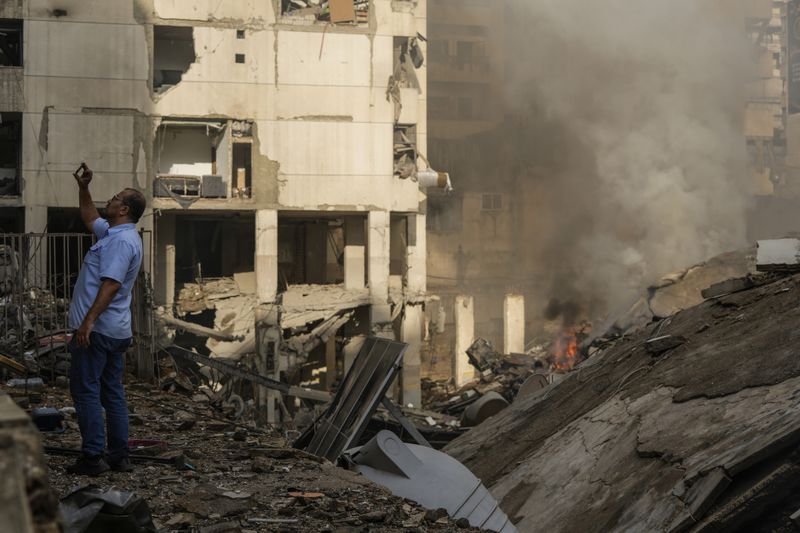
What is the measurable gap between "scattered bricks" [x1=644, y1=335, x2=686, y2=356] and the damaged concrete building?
852 inches

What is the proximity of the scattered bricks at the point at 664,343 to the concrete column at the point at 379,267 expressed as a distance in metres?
24.4

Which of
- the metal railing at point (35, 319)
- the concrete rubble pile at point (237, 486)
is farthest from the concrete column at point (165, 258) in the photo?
the concrete rubble pile at point (237, 486)

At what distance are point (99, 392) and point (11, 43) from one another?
96.6 ft

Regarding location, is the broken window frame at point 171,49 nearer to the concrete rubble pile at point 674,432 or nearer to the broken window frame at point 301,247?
the broken window frame at point 301,247

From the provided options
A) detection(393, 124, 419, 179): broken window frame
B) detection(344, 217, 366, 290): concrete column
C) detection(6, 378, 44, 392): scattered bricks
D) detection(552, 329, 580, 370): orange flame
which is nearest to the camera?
detection(6, 378, 44, 392): scattered bricks

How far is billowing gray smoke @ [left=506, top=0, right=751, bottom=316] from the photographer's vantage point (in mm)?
46156

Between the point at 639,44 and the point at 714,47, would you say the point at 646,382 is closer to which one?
the point at 639,44

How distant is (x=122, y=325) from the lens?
20.8 ft

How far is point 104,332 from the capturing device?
→ 6242 mm

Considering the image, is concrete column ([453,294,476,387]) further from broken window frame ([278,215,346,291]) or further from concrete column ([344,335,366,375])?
concrete column ([344,335,366,375])

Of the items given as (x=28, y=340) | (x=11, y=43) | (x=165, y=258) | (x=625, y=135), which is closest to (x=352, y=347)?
(x=165, y=258)

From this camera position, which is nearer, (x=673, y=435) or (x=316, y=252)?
(x=673, y=435)

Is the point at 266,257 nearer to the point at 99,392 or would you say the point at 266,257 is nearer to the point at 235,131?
the point at 235,131

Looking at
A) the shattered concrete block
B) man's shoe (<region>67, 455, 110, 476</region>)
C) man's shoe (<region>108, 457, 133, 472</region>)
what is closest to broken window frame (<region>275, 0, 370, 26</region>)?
the shattered concrete block
